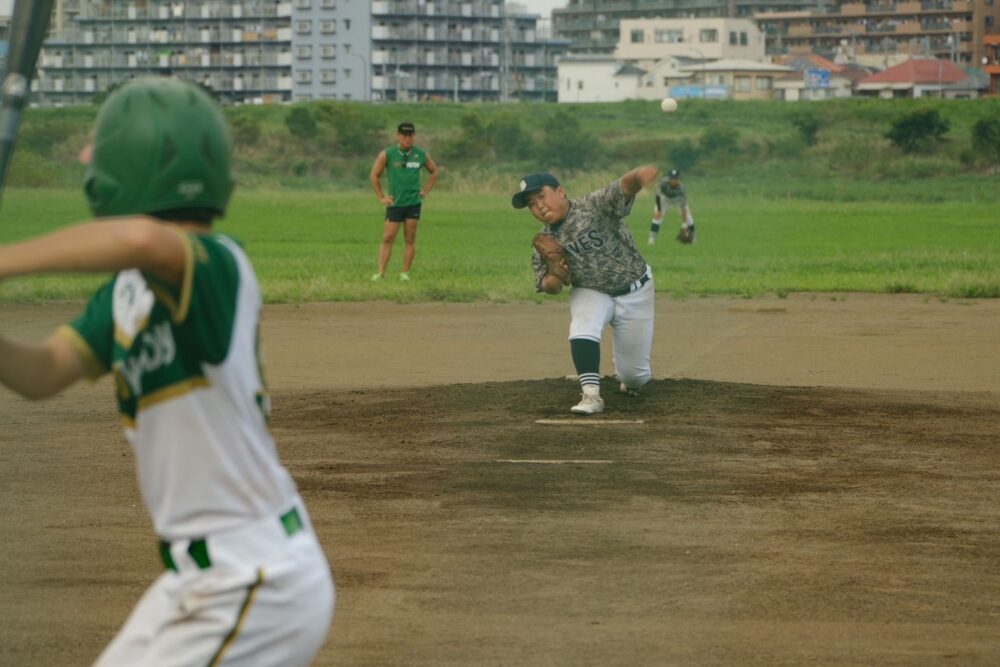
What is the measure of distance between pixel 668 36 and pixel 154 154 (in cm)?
10627

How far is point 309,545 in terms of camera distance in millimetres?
2902

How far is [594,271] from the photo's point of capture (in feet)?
31.9

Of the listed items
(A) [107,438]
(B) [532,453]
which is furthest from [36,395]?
(A) [107,438]

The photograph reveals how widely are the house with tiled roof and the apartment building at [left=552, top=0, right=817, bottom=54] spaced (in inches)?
1720

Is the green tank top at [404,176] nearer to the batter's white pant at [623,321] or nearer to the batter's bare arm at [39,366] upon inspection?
the batter's white pant at [623,321]

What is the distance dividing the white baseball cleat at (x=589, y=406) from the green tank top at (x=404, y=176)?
350 inches

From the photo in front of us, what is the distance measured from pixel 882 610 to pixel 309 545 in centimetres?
316

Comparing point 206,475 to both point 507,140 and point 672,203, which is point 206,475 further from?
point 507,140

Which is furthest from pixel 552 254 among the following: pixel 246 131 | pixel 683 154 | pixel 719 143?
pixel 246 131

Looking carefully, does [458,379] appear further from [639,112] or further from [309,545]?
[639,112]

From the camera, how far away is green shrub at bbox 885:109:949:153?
44.3m

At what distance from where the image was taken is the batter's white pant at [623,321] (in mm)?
9695

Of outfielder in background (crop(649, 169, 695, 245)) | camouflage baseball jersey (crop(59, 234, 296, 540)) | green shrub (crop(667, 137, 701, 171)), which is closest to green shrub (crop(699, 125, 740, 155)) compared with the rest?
green shrub (crop(667, 137, 701, 171))

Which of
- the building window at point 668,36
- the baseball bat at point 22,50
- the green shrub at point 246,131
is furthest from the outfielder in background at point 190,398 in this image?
the building window at point 668,36
